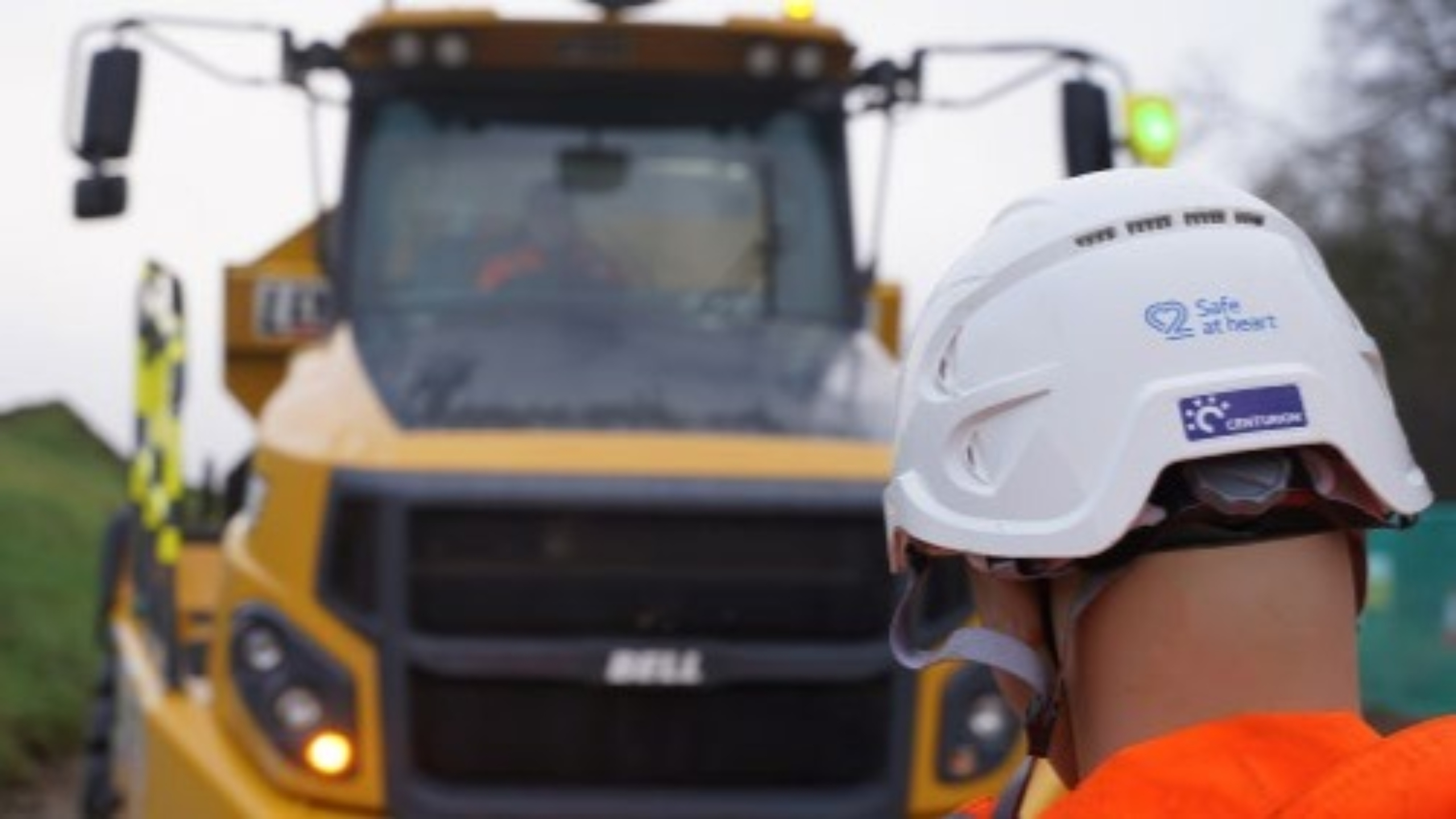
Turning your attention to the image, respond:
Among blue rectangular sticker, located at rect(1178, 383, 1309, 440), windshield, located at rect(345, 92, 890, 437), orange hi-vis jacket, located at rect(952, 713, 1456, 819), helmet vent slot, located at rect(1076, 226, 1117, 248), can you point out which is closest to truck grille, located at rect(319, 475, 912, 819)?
windshield, located at rect(345, 92, 890, 437)

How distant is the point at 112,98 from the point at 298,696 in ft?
6.12

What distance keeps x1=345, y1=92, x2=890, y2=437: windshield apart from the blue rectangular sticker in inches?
179

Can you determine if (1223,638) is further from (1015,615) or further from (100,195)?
(100,195)

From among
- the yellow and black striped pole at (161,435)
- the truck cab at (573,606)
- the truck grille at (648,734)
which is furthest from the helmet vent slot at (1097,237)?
the yellow and black striped pole at (161,435)

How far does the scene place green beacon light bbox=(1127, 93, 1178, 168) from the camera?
6938 mm

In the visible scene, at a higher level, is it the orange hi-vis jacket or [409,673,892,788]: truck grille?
the orange hi-vis jacket

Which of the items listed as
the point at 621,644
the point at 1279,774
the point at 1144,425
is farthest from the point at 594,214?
the point at 1279,774

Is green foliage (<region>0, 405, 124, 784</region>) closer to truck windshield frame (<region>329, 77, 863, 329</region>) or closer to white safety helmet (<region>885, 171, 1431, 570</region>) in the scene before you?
truck windshield frame (<region>329, 77, 863, 329</region>)

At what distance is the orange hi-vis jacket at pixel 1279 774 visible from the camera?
1.67 metres

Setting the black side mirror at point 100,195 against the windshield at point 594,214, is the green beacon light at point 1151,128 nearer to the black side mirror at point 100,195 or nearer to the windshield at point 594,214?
the windshield at point 594,214

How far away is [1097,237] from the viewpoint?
200 centimetres

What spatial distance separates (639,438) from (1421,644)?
8886 millimetres

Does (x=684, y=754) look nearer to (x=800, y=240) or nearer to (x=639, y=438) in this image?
(x=639, y=438)

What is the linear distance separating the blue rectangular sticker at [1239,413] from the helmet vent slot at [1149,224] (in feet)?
0.53
